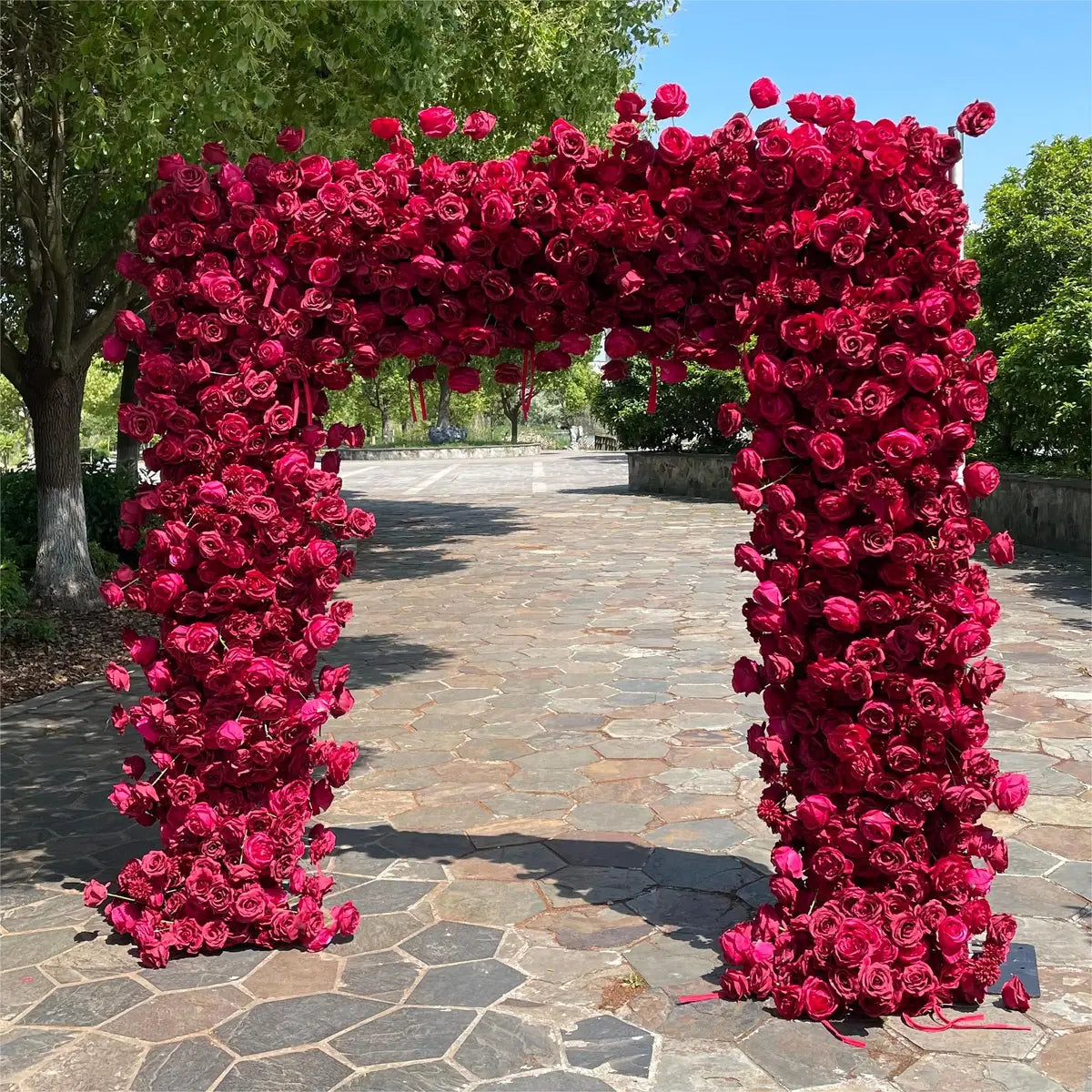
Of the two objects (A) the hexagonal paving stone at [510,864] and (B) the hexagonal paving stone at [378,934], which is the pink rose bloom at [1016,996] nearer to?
(A) the hexagonal paving stone at [510,864]

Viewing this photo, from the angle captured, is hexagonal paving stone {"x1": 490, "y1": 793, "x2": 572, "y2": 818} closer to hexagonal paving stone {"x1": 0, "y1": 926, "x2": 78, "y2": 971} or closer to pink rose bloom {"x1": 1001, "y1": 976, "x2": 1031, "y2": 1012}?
hexagonal paving stone {"x1": 0, "y1": 926, "x2": 78, "y2": 971}

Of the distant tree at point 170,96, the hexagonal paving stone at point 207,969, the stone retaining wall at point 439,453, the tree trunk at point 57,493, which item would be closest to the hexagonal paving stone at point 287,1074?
the hexagonal paving stone at point 207,969

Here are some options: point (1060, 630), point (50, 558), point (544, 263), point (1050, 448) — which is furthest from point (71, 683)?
point (1050, 448)

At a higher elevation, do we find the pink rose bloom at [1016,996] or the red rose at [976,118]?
the red rose at [976,118]

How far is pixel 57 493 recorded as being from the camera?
37.8 ft

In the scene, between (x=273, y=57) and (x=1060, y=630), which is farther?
(x=1060, y=630)

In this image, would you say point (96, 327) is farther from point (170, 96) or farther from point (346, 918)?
point (346, 918)

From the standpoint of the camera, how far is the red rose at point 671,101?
3873 millimetres

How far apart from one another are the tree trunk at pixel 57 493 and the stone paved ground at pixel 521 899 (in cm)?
333

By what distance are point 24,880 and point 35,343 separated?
7.70m

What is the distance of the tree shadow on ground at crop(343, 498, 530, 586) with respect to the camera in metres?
14.6

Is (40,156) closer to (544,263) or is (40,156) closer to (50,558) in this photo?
(50,558)

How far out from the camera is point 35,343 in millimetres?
11469

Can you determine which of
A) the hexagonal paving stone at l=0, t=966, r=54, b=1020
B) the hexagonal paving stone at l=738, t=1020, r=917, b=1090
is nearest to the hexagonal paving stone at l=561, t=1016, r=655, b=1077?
the hexagonal paving stone at l=738, t=1020, r=917, b=1090
